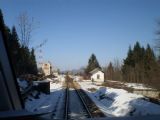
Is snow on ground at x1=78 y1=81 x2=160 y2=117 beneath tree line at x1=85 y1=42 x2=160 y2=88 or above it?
beneath

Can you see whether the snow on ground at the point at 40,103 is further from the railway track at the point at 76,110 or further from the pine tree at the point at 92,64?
the pine tree at the point at 92,64

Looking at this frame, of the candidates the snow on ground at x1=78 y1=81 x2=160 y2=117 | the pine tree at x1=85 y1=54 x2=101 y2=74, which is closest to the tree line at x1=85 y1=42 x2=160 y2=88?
the pine tree at x1=85 y1=54 x2=101 y2=74

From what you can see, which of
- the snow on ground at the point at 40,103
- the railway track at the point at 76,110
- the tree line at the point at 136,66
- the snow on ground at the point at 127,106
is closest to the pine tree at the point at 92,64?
the tree line at the point at 136,66

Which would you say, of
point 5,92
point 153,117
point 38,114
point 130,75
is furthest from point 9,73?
point 130,75

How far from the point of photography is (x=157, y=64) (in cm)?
4981

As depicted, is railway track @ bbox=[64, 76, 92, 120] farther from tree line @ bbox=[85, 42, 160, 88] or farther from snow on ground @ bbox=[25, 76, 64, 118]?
tree line @ bbox=[85, 42, 160, 88]

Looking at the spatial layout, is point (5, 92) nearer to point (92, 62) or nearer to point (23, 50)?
point (23, 50)

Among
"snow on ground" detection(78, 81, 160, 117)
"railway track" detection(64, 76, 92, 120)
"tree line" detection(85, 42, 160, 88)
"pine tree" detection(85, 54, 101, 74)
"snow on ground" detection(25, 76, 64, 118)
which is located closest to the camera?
"railway track" detection(64, 76, 92, 120)

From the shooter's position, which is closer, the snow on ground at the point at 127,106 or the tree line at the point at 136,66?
the snow on ground at the point at 127,106

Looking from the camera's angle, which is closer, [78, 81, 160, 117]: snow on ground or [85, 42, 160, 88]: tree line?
[78, 81, 160, 117]: snow on ground

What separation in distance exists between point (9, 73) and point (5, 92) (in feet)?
1.06

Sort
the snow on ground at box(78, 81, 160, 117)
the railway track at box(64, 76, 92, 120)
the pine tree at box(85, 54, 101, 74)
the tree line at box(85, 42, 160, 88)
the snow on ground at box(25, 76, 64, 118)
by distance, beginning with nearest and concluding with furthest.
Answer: the railway track at box(64, 76, 92, 120) < the snow on ground at box(78, 81, 160, 117) < the snow on ground at box(25, 76, 64, 118) < the tree line at box(85, 42, 160, 88) < the pine tree at box(85, 54, 101, 74)

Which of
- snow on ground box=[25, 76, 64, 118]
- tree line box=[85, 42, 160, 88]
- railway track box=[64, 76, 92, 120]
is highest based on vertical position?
tree line box=[85, 42, 160, 88]

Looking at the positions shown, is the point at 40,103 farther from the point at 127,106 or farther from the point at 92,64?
the point at 92,64
